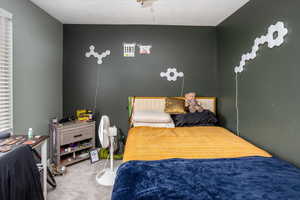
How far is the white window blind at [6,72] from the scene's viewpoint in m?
1.86

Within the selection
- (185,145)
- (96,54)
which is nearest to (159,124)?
(185,145)

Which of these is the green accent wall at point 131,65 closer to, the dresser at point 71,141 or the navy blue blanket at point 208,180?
the dresser at point 71,141

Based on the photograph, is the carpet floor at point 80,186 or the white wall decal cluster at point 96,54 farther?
the white wall decal cluster at point 96,54

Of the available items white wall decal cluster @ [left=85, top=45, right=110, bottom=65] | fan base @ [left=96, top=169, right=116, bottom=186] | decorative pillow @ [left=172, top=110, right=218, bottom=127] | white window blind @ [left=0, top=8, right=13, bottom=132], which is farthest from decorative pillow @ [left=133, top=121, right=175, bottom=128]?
white window blind @ [left=0, top=8, right=13, bottom=132]

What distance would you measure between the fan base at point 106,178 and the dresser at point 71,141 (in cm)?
67

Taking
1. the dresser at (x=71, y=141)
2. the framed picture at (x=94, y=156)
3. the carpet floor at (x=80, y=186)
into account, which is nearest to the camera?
the carpet floor at (x=80, y=186)

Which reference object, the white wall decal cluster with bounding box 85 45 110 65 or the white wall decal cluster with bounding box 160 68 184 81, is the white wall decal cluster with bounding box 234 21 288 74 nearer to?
the white wall decal cluster with bounding box 160 68 184 81

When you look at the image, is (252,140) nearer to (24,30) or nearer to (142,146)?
(142,146)

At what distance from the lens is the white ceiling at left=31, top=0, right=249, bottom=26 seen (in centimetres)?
232

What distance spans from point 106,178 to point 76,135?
36.5 inches

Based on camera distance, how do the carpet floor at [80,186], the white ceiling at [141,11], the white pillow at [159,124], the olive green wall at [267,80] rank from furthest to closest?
the white pillow at [159,124], the white ceiling at [141,11], the carpet floor at [80,186], the olive green wall at [267,80]

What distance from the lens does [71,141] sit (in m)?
2.68

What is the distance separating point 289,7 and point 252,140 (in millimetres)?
1549

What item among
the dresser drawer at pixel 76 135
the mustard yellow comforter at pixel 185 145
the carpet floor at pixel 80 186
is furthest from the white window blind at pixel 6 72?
the mustard yellow comforter at pixel 185 145
